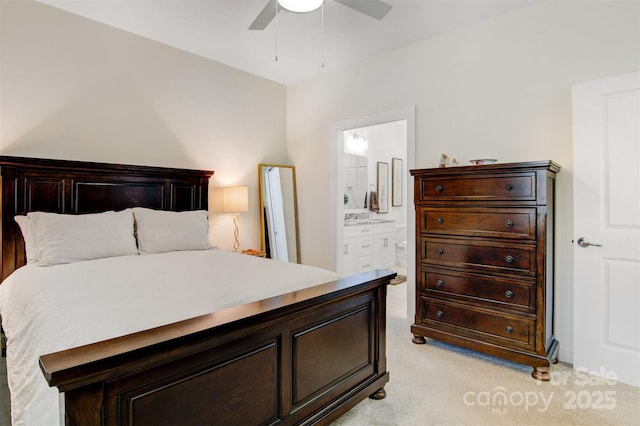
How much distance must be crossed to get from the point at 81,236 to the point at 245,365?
1911mm

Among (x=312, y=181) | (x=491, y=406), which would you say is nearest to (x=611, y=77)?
(x=491, y=406)

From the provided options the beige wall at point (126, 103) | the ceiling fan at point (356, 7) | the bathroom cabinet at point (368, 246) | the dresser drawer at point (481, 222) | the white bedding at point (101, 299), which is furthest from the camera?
the bathroom cabinet at point (368, 246)

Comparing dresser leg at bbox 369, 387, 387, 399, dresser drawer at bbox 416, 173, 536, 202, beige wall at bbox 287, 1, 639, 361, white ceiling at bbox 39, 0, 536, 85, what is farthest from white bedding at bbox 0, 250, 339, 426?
white ceiling at bbox 39, 0, 536, 85

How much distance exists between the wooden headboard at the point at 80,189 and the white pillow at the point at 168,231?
9.4 inches

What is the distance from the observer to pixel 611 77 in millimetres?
2385

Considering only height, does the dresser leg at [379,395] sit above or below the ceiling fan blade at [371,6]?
below


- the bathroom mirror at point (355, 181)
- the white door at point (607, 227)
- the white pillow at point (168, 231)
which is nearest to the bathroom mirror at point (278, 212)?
the white pillow at point (168, 231)

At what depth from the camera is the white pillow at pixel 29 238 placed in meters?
2.51

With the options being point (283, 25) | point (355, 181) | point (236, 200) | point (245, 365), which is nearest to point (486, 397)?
point (245, 365)

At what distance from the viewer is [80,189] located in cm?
296

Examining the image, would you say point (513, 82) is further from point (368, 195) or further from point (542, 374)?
point (368, 195)

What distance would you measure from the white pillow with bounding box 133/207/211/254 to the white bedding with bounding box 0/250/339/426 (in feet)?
1.50

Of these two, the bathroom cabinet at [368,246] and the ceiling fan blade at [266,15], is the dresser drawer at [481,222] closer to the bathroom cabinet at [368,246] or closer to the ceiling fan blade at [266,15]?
the bathroom cabinet at [368,246]

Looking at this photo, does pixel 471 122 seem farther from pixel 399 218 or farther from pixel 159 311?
pixel 399 218
